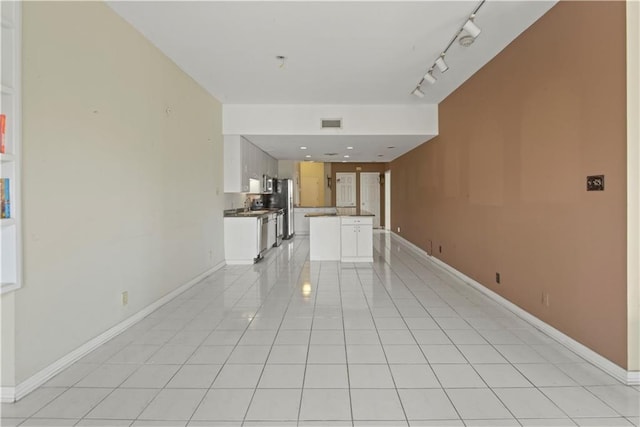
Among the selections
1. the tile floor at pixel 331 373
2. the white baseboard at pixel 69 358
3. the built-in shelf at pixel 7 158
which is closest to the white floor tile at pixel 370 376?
the tile floor at pixel 331 373

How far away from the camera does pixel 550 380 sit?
2318mm

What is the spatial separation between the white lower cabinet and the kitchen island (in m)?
1.14

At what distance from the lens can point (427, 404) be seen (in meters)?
2.06

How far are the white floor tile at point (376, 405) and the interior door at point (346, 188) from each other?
10.4m

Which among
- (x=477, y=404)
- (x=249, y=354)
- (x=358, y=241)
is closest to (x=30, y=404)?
(x=249, y=354)

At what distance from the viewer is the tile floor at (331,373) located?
1.97 metres

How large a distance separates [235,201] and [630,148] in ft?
19.7

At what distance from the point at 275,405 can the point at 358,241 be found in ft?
15.9

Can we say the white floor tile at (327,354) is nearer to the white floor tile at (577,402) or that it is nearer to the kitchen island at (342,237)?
the white floor tile at (577,402)

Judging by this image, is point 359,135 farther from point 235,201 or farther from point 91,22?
point 91,22

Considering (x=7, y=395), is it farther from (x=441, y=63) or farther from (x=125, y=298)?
(x=441, y=63)

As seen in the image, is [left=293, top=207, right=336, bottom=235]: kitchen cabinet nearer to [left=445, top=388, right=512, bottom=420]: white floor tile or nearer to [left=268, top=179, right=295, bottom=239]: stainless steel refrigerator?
[left=268, top=179, right=295, bottom=239]: stainless steel refrigerator

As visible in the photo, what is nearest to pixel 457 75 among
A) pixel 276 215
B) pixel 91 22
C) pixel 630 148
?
pixel 630 148

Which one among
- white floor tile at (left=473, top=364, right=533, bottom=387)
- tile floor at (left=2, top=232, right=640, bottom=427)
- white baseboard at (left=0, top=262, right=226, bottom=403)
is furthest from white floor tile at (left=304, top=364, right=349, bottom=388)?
white baseboard at (left=0, top=262, right=226, bottom=403)
